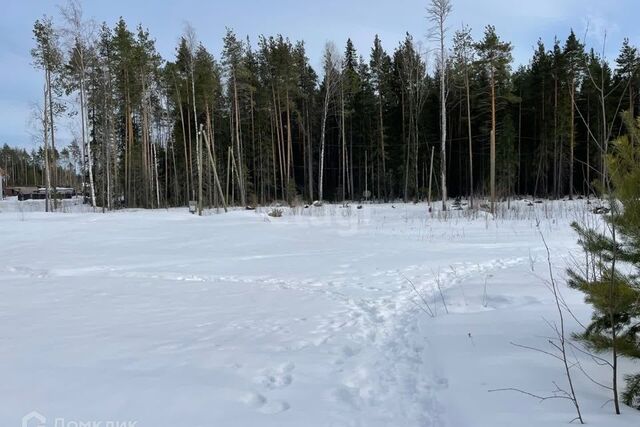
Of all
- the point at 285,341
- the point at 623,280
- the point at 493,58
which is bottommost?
the point at 285,341

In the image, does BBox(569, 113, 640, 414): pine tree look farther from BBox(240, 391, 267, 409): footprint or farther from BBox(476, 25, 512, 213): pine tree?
BBox(476, 25, 512, 213): pine tree

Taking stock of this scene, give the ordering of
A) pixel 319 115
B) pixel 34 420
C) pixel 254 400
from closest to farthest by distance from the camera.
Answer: pixel 34 420 → pixel 254 400 → pixel 319 115

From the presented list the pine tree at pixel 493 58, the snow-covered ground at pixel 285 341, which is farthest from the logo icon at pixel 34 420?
the pine tree at pixel 493 58

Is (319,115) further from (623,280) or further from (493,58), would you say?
(623,280)

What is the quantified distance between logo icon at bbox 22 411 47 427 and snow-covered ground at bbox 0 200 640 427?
0.11 feet

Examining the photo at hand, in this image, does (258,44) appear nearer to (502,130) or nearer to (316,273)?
(502,130)

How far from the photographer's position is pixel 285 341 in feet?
12.9

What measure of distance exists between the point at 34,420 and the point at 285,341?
202 centimetres

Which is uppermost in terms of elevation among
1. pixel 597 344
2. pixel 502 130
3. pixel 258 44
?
pixel 258 44

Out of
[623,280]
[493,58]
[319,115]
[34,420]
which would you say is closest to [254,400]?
[34,420]

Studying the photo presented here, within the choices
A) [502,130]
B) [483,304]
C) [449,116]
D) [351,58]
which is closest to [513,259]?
[483,304]

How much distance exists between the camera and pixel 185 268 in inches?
317

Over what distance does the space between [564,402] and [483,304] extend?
103 inches

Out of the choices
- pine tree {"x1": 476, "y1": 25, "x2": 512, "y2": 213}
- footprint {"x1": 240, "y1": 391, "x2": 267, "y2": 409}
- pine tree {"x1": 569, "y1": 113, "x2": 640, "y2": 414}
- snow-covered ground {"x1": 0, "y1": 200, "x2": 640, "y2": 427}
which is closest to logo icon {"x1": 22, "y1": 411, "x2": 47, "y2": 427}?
snow-covered ground {"x1": 0, "y1": 200, "x2": 640, "y2": 427}
